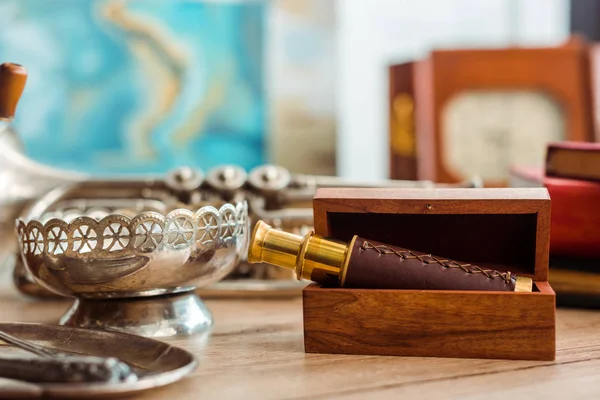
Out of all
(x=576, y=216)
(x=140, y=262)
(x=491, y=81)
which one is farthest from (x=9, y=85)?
(x=491, y=81)

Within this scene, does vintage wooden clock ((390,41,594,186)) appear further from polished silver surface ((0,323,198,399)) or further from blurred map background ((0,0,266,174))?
polished silver surface ((0,323,198,399))

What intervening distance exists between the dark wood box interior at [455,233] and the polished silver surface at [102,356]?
0.60ft

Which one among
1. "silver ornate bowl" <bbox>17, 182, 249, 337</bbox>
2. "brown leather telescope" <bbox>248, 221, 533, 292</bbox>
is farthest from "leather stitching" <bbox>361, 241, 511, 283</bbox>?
"silver ornate bowl" <bbox>17, 182, 249, 337</bbox>

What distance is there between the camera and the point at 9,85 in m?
0.56

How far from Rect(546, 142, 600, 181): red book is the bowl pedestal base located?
38 cm

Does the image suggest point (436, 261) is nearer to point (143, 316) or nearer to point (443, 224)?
point (443, 224)

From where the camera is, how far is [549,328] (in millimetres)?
545

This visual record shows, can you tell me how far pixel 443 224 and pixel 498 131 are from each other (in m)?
0.90

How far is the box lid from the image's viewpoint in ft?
1.89

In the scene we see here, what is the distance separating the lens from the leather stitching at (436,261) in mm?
569

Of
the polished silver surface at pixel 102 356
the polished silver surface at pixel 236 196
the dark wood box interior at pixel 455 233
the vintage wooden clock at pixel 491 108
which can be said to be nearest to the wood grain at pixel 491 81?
the vintage wooden clock at pixel 491 108

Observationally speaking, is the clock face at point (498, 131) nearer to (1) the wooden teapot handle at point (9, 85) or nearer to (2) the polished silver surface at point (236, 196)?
(2) the polished silver surface at point (236, 196)

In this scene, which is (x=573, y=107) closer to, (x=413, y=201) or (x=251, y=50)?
(x=251, y=50)

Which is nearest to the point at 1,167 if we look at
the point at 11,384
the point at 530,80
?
the point at 11,384
